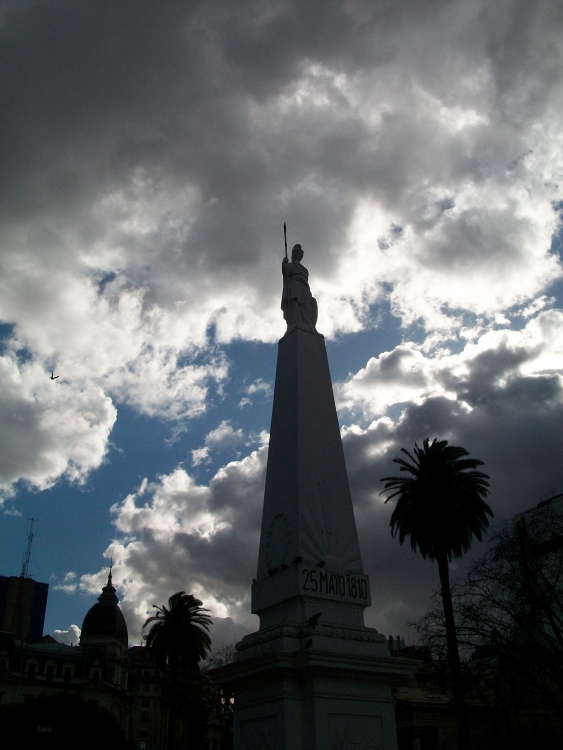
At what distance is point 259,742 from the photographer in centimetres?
1563

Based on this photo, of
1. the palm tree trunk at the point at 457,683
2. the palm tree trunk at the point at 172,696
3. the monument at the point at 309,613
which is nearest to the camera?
the monument at the point at 309,613

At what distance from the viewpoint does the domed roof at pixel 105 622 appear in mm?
76938

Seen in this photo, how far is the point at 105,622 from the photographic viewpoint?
77875mm

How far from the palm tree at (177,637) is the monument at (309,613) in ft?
75.4

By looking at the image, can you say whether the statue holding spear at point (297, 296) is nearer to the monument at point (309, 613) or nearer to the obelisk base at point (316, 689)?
the monument at point (309, 613)

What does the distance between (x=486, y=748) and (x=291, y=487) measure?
121ft

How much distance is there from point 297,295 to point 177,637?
25.1 m

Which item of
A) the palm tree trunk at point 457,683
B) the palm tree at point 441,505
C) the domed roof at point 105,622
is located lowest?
the palm tree trunk at point 457,683

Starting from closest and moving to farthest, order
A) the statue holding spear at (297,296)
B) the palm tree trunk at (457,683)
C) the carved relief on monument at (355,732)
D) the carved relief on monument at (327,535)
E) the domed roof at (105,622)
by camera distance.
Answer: the carved relief on monument at (355,732) < the carved relief on monument at (327,535) < the statue holding spear at (297,296) < the palm tree trunk at (457,683) < the domed roof at (105,622)

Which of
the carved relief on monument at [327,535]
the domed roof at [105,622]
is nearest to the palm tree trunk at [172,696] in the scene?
the carved relief on monument at [327,535]

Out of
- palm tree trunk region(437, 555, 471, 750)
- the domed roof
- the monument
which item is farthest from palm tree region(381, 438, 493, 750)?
the domed roof

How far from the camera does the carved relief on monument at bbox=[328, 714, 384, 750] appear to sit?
48.8ft

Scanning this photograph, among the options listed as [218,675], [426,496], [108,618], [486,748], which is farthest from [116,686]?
[218,675]

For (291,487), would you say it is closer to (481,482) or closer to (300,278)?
(300,278)
